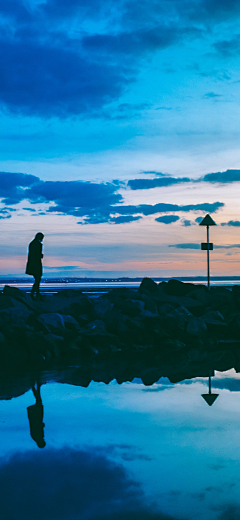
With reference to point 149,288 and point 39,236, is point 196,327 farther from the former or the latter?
point 39,236

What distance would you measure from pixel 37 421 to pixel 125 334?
4.95 metres

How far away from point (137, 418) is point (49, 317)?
15.2ft

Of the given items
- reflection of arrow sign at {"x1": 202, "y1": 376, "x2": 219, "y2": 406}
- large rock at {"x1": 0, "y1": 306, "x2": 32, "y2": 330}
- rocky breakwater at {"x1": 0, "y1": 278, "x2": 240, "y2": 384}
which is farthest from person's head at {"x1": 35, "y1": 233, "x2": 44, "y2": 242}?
reflection of arrow sign at {"x1": 202, "y1": 376, "x2": 219, "y2": 406}

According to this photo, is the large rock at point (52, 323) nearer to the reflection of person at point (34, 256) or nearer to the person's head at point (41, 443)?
the reflection of person at point (34, 256)

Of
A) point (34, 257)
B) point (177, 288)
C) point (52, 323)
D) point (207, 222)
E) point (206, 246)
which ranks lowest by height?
point (52, 323)

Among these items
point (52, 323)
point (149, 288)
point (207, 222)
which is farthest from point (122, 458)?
A: point (207, 222)

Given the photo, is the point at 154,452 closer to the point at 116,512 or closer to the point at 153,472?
the point at 153,472

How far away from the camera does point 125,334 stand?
9258mm

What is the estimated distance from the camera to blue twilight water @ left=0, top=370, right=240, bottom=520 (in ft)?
9.08

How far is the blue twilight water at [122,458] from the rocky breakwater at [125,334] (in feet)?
4.43

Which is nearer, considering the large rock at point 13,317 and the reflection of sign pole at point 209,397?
the reflection of sign pole at point 209,397

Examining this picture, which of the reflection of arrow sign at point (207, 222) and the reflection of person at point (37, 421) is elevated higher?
the reflection of arrow sign at point (207, 222)

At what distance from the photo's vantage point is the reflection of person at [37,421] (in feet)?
12.8

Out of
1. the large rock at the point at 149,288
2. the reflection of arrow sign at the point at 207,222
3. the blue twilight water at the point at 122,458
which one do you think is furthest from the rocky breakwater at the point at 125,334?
the reflection of arrow sign at the point at 207,222
